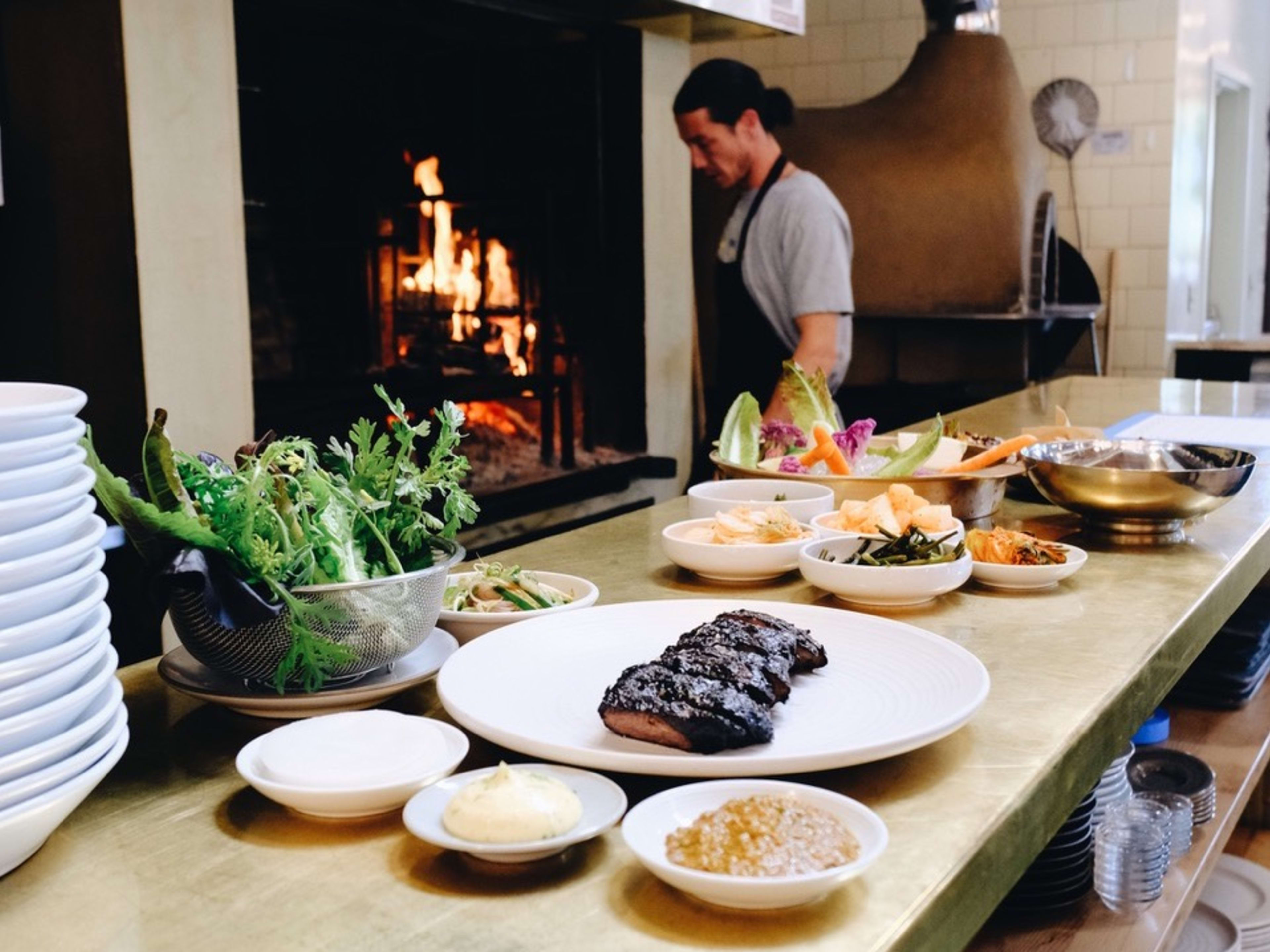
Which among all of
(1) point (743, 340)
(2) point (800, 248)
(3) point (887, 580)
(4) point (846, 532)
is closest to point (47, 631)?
(3) point (887, 580)

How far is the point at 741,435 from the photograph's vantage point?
2305 mm

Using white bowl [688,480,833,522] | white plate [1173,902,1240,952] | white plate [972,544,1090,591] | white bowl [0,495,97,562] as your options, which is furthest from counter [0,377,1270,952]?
white plate [1173,902,1240,952]

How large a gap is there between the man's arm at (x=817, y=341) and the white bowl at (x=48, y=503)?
3406mm

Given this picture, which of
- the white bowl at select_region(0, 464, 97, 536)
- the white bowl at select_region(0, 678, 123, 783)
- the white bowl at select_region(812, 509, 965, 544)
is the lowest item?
the white bowl at select_region(812, 509, 965, 544)

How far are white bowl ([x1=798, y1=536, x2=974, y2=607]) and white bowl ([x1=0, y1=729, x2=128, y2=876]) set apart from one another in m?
0.88

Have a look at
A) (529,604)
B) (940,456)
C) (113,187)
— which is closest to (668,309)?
(113,187)

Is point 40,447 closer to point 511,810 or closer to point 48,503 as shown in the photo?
point 48,503

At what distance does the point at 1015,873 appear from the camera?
40.6 inches

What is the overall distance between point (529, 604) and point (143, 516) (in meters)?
0.50

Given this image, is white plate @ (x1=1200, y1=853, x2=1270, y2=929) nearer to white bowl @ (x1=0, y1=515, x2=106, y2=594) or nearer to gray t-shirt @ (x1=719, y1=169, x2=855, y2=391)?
gray t-shirt @ (x1=719, y1=169, x2=855, y2=391)

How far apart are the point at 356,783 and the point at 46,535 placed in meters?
0.28

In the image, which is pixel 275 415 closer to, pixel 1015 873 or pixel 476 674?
pixel 476 674

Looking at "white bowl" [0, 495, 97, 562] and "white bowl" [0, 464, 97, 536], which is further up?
"white bowl" [0, 464, 97, 536]

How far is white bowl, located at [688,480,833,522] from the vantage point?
193 cm
